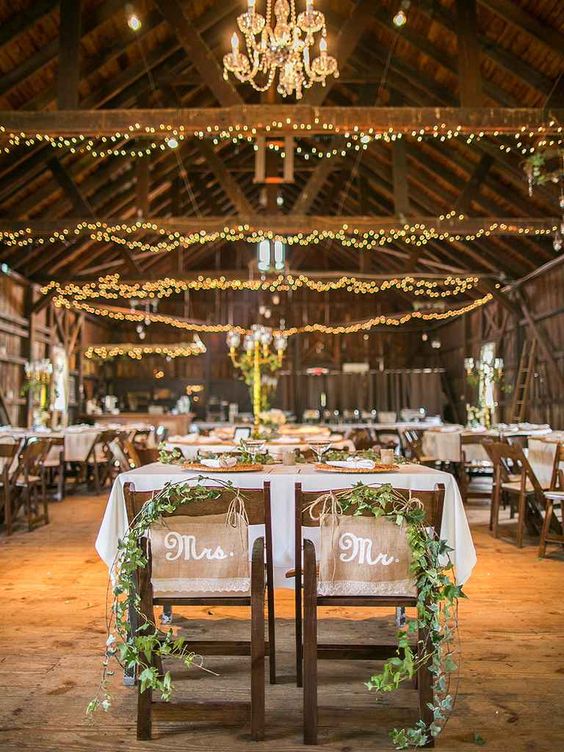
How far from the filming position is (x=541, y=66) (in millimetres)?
8008

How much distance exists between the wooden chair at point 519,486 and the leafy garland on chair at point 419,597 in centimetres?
357

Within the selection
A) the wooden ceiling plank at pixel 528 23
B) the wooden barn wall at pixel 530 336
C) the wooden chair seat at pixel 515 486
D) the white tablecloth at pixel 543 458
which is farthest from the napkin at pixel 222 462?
the wooden barn wall at pixel 530 336

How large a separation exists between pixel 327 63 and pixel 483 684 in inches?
191

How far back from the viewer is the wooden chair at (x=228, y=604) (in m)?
2.38

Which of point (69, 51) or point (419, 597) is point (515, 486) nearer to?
point (419, 597)

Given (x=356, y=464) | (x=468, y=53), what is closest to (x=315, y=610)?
(x=356, y=464)

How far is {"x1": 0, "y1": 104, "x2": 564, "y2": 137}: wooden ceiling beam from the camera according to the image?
6.69 m

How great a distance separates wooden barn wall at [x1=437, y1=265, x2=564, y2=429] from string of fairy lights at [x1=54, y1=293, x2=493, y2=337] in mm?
505

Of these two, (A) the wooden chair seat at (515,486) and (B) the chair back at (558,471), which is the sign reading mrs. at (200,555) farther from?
(A) the wooden chair seat at (515,486)

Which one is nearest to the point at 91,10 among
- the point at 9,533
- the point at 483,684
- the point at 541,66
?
the point at 541,66

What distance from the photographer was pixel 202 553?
2.50 meters

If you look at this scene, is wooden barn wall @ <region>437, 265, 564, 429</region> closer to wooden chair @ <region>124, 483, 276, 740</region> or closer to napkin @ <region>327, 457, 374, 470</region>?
napkin @ <region>327, 457, 374, 470</region>

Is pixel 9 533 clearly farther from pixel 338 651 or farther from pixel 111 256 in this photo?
pixel 111 256

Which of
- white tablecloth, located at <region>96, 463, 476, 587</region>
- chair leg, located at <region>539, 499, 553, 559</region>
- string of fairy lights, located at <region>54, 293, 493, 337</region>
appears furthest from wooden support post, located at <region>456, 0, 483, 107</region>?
string of fairy lights, located at <region>54, 293, 493, 337</region>
